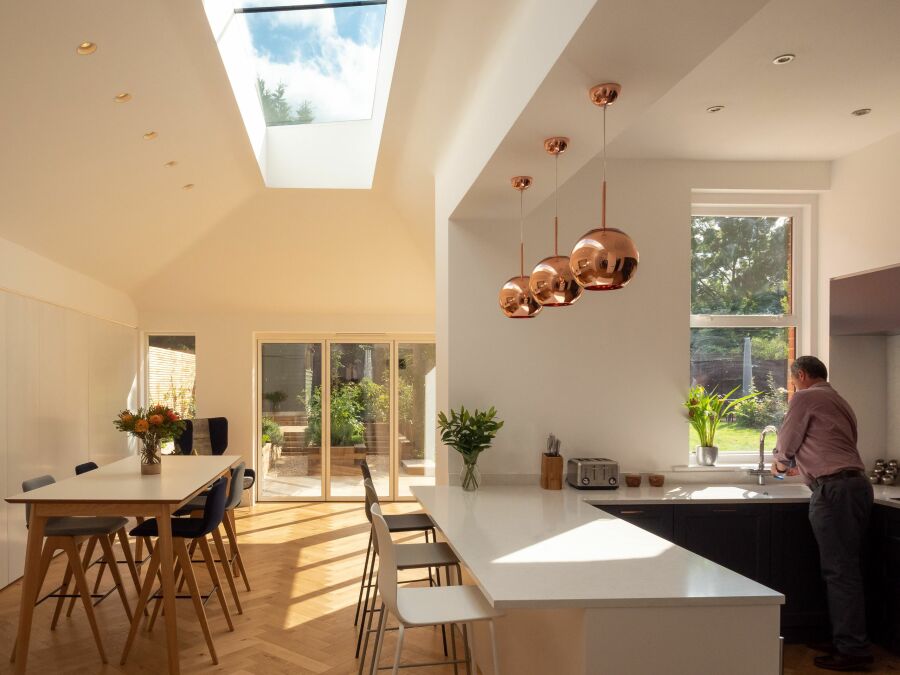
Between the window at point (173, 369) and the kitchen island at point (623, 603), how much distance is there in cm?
675

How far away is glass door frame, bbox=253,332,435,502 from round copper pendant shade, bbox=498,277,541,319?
5480 millimetres

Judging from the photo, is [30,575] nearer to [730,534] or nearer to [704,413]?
[730,534]

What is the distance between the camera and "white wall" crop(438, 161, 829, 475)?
4.85 meters

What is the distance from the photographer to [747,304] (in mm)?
5305

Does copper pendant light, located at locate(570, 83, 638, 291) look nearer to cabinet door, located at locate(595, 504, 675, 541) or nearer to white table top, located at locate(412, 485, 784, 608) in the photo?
white table top, located at locate(412, 485, 784, 608)

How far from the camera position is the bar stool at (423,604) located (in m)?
2.60

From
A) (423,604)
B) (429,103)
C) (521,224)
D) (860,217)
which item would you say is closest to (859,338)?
(860,217)

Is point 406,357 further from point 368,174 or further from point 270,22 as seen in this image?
point 270,22

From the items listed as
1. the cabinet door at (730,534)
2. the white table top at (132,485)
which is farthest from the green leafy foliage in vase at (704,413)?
the white table top at (132,485)

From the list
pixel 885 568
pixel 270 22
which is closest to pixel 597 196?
pixel 270 22

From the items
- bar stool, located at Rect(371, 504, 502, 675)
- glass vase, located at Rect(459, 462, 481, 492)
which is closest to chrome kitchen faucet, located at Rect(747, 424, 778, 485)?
glass vase, located at Rect(459, 462, 481, 492)

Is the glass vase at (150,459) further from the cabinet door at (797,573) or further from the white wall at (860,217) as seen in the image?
the white wall at (860,217)

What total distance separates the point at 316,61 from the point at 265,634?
3.99 meters

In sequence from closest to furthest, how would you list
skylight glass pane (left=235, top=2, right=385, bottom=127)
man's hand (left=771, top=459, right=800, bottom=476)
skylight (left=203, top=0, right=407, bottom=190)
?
man's hand (left=771, top=459, right=800, bottom=476) → skylight (left=203, top=0, right=407, bottom=190) → skylight glass pane (left=235, top=2, right=385, bottom=127)
